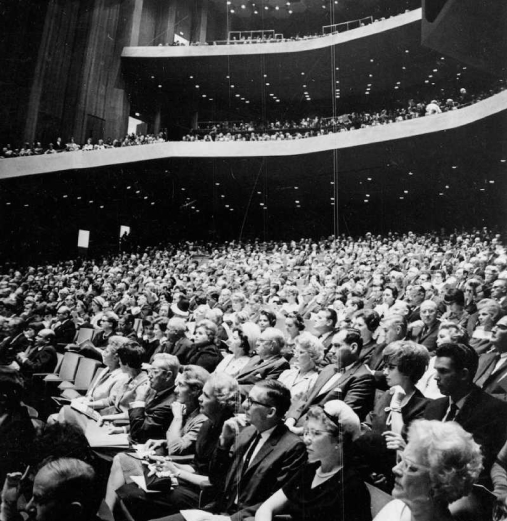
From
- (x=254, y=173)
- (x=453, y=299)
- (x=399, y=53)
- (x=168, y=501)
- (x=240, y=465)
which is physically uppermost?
(x=399, y=53)

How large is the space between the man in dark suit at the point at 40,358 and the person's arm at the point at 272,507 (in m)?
3.52

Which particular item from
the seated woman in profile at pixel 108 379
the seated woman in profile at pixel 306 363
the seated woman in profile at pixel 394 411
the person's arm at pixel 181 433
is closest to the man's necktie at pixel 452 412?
the seated woman in profile at pixel 394 411

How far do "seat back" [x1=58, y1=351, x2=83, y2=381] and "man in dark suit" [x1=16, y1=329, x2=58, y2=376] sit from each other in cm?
12

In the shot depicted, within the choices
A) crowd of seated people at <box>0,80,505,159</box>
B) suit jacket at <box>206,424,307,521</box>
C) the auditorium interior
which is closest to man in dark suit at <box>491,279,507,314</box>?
suit jacket at <box>206,424,307,521</box>

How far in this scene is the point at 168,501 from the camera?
8.86 ft

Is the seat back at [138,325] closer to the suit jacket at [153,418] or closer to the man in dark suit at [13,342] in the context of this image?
the man in dark suit at [13,342]

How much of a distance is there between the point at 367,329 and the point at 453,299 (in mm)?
1102

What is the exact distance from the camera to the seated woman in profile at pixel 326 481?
206cm

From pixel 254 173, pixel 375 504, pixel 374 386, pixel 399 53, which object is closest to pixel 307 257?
pixel 254 173

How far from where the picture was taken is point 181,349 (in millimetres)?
5215

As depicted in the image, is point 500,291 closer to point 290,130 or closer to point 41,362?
point 41,362

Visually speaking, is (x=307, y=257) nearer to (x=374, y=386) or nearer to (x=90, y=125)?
(x=90, y=125)

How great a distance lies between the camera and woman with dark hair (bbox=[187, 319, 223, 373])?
15.6ft

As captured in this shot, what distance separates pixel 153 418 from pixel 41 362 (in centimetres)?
226
